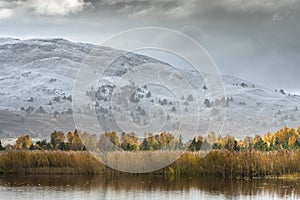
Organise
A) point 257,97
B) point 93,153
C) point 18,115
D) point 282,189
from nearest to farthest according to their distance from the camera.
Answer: point 282,189 → point 93,153 → point 18,115 → point 257,97

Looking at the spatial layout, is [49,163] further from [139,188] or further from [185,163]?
[139,188]

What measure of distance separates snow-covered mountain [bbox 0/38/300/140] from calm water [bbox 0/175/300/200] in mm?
59525

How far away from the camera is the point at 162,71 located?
112 m

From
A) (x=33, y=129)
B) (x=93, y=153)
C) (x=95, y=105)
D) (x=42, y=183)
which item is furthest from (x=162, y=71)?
(x=42, y=183)

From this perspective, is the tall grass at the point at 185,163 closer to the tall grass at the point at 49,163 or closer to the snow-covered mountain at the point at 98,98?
the tall grass at the point at 49,163

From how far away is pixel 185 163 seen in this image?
123 ft

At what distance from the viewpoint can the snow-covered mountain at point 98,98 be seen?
110 m

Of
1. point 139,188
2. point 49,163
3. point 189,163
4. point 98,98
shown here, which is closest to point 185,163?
point 189,163

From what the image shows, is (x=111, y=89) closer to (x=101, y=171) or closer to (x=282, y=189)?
(x=101, y=171)

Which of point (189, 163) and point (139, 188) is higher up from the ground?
point (189, 163)

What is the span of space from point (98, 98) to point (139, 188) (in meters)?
93.6

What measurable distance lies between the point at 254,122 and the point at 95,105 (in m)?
28.7

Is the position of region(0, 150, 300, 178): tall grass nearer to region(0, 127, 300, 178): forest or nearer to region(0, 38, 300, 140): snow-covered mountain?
region(0, 127, 300, 178): forest

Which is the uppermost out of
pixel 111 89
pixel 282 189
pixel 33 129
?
pixel 111 89
